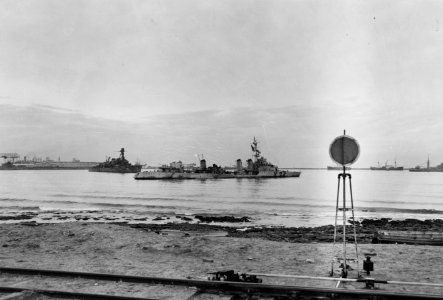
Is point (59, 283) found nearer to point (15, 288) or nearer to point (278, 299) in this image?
point (15, 288)

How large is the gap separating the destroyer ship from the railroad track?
5229 inches

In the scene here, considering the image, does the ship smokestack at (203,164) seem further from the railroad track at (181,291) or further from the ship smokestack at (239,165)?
the railroad track at (181,291)

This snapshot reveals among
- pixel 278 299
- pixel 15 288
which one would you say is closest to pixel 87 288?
pixel 15 288

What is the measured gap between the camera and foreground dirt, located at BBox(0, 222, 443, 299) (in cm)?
899

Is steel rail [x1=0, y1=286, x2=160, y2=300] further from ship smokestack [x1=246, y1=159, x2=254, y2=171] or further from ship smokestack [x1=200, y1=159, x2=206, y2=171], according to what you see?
ship smokestack [x1=246, y1=159, x2=254, y2=171]

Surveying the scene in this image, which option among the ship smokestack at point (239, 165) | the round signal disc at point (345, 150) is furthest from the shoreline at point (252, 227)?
the ship smokestack at point (239, 165)

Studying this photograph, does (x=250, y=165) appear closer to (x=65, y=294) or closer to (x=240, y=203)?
→ (x=240, y=203)

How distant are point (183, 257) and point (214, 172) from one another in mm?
139211

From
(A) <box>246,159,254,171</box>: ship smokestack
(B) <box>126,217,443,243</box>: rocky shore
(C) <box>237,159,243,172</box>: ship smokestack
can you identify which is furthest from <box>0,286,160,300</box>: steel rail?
(C) <box>237,159,243,172</box>: ship smokestack

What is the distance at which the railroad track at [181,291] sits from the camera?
6902 millimetres

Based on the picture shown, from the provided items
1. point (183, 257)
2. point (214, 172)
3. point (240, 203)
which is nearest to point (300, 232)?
point (183, 257)

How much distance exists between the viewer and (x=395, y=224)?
3067 centimetres

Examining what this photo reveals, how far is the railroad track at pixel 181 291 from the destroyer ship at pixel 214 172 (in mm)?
132807

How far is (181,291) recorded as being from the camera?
7594mm
